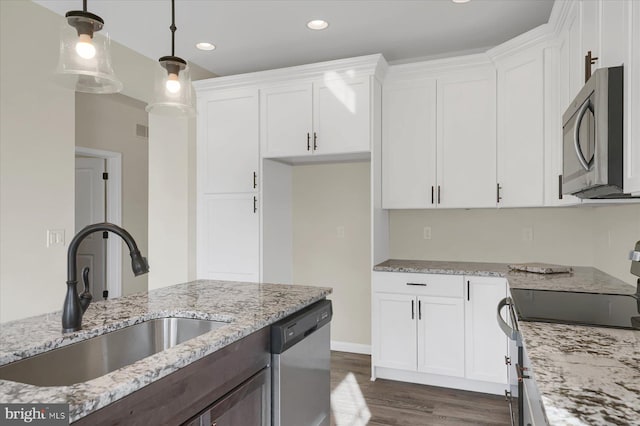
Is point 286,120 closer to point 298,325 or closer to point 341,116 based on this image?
point 341,116

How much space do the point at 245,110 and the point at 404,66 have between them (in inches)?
57.3

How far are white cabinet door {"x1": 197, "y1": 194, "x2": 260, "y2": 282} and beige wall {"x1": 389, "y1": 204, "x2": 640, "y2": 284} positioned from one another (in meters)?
1.30

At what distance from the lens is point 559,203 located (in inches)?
111

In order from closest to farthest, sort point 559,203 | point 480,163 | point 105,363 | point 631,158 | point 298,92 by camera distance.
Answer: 1. point 631,158
2. point 105,363
3. point 559,203
4. point 480,163
5. point 298,92

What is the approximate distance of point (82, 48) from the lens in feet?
5.10

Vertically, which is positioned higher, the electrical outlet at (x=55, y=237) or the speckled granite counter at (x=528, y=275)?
the electrical outlet at (x=55, y=237)

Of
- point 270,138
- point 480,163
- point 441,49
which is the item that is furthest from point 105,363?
point 441,49

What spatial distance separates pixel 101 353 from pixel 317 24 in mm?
2651

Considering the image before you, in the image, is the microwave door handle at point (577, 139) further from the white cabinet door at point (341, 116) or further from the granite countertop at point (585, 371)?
the white cabinet door at point (341, 116)

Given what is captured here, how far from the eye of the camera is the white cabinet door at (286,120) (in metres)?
3.61

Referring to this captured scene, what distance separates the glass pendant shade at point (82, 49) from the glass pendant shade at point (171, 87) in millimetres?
400

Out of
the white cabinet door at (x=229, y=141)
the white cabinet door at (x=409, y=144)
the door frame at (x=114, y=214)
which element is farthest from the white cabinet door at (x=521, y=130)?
the door frame at (x=114, y=214)

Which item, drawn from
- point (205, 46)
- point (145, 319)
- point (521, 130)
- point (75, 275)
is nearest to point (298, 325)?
point (145, 319)

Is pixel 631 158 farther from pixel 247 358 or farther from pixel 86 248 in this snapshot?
pixel 86 248
